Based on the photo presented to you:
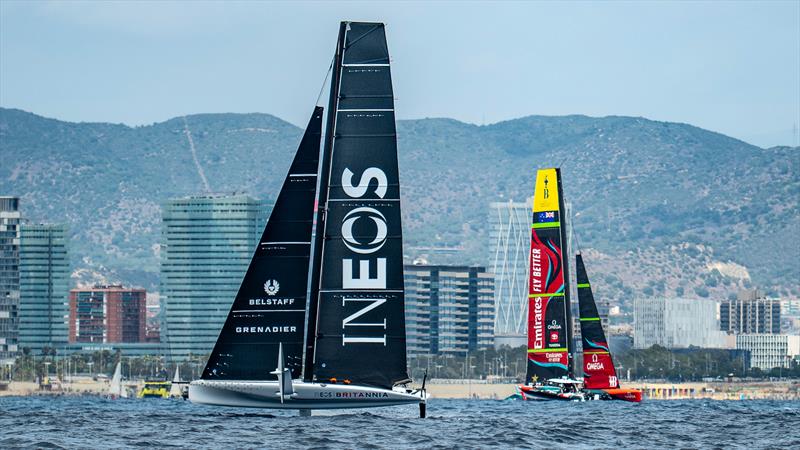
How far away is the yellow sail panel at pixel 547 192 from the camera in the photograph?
110 meters

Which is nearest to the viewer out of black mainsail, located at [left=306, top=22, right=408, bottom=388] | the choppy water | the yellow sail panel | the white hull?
the choppy water

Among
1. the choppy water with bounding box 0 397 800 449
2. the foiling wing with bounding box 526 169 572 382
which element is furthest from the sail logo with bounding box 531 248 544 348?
the choppy water with bounding box 0 397 800 449

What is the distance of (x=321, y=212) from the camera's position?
58.6 meters

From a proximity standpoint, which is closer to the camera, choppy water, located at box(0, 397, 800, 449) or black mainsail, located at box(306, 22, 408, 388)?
choppy water, located at box(0, 397, 800, 449)

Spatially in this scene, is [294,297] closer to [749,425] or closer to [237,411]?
[237,411]

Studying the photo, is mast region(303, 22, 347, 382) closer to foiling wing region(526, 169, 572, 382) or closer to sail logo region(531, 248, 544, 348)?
foiling wing region(526, 169, 572, 382)

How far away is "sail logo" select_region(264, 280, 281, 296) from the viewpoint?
5959cm

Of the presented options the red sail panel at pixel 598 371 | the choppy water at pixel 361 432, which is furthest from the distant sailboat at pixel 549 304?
the choppy water at pixel 361 432

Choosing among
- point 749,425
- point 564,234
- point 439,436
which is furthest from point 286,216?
point 564,234

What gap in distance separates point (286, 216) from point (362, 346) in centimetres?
550

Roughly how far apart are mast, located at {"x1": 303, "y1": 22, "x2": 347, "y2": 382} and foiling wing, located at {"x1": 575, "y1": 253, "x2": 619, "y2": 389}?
197 ft

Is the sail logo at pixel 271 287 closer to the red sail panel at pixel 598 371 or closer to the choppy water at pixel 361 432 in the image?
the choppy water at pixel 361 432

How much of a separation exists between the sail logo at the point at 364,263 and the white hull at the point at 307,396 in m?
1.71

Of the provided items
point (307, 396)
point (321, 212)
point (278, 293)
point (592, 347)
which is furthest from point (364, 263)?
point (592, 347)
